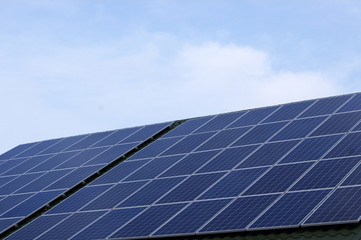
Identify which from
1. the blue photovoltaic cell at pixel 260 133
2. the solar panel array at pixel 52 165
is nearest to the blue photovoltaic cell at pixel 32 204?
the solar panel array at pixel 52 165

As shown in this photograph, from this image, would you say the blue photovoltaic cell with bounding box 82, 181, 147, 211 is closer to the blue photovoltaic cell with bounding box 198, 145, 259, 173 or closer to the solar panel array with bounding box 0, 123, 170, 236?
the blue photovoltaic cell with bounding box 198, 145, 259, 173

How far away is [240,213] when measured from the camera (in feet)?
58.4

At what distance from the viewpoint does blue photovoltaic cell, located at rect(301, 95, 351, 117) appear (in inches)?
915

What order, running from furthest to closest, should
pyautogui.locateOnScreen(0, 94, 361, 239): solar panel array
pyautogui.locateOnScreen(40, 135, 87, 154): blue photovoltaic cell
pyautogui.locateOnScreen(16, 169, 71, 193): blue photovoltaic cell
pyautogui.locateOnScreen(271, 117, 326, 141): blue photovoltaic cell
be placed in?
pyautogui.locateOnScreen(40, 135, 87, 154): blue photovoltaic cell
pyautogui.locateOnScreen(16, 169, 71, 193): blue photovoltaic cell
pyautogui.locateOnScreen(271, 117, 326, 141): blue photovoltaic cell
pyautogui.locateOnScreen(0, 94, 361, 239): solar panel array

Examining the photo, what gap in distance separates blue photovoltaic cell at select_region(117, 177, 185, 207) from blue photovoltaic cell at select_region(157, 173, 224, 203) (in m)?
0.36

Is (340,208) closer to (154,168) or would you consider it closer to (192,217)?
(192,217)

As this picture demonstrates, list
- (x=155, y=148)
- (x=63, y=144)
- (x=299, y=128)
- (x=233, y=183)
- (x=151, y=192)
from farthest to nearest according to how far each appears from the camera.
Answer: (x=63, y=144)
(x=155, y=148)
(x=299, y=128)
(x=151, y=192)
(x=233, y=183)

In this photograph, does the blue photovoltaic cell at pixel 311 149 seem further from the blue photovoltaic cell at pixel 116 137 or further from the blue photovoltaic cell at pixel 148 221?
Result: the blue photovoltaic cell at pixel 116 137

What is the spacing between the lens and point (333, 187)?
17.2 metres

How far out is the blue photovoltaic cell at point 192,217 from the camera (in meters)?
18.1

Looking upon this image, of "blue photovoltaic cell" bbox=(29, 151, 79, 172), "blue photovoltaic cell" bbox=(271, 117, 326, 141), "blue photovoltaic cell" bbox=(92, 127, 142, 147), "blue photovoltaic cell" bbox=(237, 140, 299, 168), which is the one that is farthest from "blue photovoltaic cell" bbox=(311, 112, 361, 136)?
"blue photovoltaic cell" bbox=(29, 151, 79, 172)

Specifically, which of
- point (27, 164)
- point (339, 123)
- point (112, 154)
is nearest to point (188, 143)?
point (112, 154)

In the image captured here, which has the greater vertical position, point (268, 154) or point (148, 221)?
point (268, 154)

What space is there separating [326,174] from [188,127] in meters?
10.1
